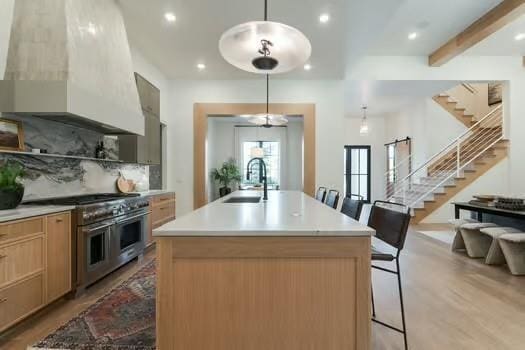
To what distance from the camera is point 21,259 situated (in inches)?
89.6

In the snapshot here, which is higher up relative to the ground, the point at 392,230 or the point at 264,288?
the point at 392,230

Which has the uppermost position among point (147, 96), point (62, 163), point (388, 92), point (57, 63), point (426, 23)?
point (426, 23)

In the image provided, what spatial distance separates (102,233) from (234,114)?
3870mm

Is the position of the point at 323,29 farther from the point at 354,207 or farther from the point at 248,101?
the point at 354,207

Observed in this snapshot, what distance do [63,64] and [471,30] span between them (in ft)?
18.9

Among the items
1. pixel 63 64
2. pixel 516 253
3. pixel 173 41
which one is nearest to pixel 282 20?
pixel 173 41

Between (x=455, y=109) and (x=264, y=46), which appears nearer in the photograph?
(x=264, y=46)

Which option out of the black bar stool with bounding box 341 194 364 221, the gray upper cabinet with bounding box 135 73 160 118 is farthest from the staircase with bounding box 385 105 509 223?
the gray upper cabinet with bounding box 135 73 160 118

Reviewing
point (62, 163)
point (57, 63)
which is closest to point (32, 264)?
point (62, 163)

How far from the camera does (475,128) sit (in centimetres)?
845

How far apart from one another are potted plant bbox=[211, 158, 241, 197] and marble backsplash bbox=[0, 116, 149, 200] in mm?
4816

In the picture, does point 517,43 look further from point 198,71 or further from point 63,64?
point 63,64

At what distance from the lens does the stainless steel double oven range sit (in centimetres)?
287

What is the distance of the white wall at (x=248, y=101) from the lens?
632cm
